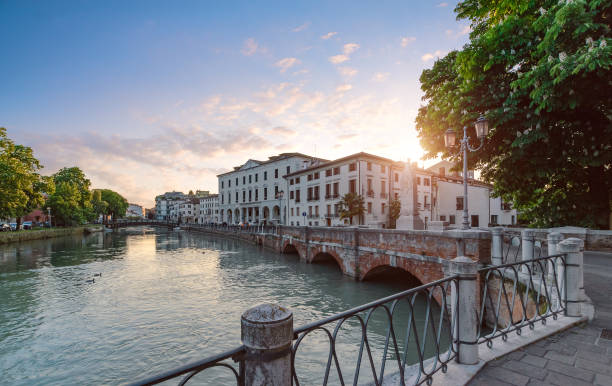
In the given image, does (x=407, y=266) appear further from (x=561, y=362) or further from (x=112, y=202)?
(x=112, y=202)

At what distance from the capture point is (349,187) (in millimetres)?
32469

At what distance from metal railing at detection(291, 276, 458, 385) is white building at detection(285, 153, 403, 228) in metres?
19.7

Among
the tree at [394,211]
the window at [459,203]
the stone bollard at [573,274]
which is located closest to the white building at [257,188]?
the tree at [394,211]

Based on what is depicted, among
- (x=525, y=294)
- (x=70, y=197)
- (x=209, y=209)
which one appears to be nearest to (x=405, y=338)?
(x=525, y=294)

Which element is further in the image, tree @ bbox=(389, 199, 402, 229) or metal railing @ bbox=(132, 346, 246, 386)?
tree @ bbox=(389, 199, 402, 229)

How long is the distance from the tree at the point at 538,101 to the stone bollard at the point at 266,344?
873 cm

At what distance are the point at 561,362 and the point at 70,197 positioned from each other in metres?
61.8

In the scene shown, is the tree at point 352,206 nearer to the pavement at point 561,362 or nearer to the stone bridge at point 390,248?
the stone bridge at point 390,248

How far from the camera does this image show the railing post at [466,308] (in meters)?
3.13

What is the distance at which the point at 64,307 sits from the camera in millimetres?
11336

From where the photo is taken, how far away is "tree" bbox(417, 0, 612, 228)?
736cm

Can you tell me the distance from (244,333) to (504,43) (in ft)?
38.4

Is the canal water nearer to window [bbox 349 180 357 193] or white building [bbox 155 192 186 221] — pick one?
window [bbox 349 180 357 193]

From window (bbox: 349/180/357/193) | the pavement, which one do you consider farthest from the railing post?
window (bbox: 349/180/357/193)
